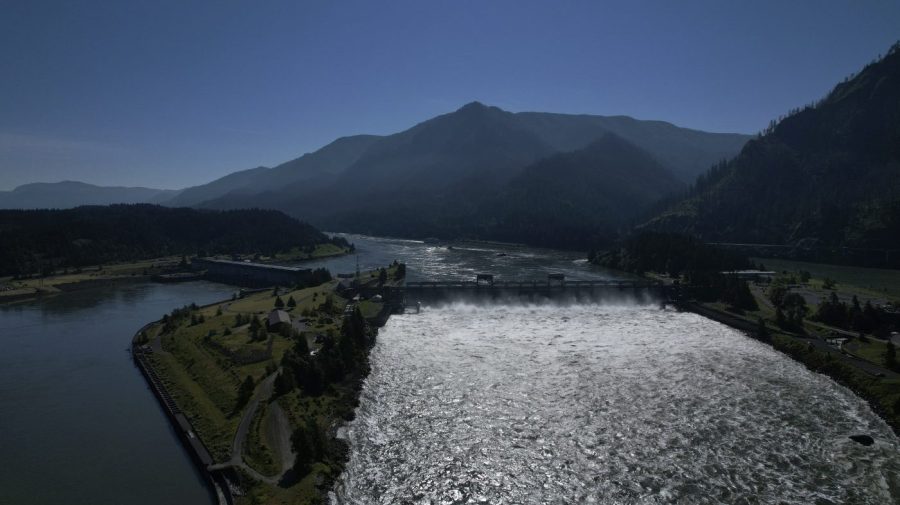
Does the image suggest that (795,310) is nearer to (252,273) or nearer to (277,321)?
(277,321)

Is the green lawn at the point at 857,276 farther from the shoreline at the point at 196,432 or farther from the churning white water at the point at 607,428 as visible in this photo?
the shoreline at the point at 196,432

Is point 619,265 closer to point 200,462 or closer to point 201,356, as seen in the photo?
point 201,356

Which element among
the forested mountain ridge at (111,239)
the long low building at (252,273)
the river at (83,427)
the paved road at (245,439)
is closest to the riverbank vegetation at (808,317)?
the paved road at (245,439)

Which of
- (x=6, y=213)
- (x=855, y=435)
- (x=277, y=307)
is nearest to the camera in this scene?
(x=855, y=435)

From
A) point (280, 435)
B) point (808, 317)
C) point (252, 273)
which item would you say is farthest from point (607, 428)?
point (252, 273)

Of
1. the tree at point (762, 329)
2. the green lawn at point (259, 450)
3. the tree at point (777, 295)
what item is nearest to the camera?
the green lawn at point (259, 450)

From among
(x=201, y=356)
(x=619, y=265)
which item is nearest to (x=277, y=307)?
(x=201, y=356)

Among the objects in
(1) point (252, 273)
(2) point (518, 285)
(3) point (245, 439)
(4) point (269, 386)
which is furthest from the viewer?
(1) point (252, 273)
